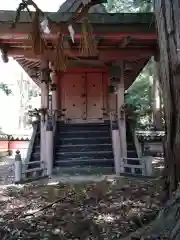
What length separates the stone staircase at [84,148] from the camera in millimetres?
8133

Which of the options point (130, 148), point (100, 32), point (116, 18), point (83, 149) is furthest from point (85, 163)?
point (116, 18)

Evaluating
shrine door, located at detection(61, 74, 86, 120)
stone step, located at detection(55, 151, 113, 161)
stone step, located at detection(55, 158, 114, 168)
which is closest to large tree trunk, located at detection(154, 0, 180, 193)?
stone step, located at detection(55, 158, 114, 168)

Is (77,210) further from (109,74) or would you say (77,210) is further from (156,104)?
(156,104)

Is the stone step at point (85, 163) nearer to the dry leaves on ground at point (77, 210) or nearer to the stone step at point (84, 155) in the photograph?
the stone step at point (84, 155)

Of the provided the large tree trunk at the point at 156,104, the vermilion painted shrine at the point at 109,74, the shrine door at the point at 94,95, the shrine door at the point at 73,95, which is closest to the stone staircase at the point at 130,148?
the vermilion painted shrine at the point at 109,74

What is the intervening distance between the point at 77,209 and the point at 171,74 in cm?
232

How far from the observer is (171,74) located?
3.12 meters

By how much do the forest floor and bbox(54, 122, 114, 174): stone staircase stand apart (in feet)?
5.45

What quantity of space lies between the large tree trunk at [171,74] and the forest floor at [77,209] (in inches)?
32.2

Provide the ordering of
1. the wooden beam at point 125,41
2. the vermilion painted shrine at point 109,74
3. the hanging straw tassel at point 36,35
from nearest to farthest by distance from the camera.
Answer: the hanging straw tassel at point 36,35, the vermilion painted shrine at point 109,74, the wooden beam at point 125,41

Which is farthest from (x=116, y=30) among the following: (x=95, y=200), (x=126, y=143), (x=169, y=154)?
(x=169, y=154)

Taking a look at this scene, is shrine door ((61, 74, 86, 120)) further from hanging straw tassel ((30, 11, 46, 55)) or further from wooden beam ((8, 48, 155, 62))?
hanging straw tassel ((30, 11, 46, 55))

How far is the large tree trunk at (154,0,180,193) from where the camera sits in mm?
3025

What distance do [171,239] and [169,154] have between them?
3.93 feet
